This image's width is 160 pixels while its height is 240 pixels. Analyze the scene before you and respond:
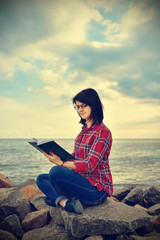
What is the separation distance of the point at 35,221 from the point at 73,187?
131cm

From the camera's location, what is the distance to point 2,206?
14.5ft

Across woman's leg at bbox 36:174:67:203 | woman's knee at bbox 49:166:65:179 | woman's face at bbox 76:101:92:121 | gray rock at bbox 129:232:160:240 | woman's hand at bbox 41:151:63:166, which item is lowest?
gray rock at bbox 129:232:160:240

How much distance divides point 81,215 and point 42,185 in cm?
98

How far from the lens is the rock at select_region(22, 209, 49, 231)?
409 centimetres

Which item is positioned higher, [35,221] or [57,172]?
[57,172]

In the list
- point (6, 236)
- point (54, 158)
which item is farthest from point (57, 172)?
point (6, 236)

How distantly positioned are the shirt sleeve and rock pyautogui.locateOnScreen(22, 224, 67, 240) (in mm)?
1209

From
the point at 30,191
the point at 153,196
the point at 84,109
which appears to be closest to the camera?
the point at 84,109

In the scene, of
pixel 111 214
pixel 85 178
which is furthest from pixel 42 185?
pixel 111 214

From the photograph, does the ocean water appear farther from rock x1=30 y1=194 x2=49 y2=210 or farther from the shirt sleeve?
the shirt sleeve

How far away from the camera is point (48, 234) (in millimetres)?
3666

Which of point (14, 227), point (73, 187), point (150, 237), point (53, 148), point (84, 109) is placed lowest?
point (14, 227)

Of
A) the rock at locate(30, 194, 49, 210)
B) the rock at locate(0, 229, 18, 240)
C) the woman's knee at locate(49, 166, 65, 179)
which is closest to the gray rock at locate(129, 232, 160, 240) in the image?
the woman's knee at locate(49, 166, 65, 179)

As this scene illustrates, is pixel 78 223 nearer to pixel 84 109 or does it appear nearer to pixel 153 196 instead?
pixel 84 109
